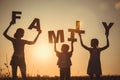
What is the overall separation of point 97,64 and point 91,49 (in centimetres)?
73

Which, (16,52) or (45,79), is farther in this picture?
(45,79)

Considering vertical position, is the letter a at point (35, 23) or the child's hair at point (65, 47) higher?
the letter a at point (35, 23)

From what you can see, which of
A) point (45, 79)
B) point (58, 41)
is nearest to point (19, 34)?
point (58, 41)

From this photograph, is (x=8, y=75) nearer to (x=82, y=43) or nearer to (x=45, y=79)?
(x=45, y=79)

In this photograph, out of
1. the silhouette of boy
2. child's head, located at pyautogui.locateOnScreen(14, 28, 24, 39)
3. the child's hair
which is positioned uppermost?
child's head, located at pyautogui.locateOnScreen(14, 28, 24, 39)

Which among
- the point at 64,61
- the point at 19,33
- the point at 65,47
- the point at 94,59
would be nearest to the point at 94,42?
the point at 94,59

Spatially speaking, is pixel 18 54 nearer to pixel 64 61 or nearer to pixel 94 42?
pixel 64 61

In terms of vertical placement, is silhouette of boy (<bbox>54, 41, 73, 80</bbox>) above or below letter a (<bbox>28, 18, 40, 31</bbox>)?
below

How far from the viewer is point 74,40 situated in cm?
1945

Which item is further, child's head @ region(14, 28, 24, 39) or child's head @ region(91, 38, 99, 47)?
child's head @ region(91, 38, 99, 47)

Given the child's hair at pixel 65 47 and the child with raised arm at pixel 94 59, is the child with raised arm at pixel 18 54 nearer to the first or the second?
the child's hair at pixel 65 47

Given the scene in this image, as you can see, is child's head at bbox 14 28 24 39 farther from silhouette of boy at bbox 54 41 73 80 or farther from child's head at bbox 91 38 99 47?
child's head at bbox 91 38 99 47

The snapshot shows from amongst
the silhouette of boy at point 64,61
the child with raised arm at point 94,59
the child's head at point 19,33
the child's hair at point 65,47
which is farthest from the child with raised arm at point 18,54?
the child with raised arm at point 94,59

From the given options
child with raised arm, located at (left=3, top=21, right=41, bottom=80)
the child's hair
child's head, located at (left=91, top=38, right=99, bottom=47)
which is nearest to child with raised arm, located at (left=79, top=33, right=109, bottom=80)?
child's head, located at (left=91, top=38, right=99, bottom=47)
